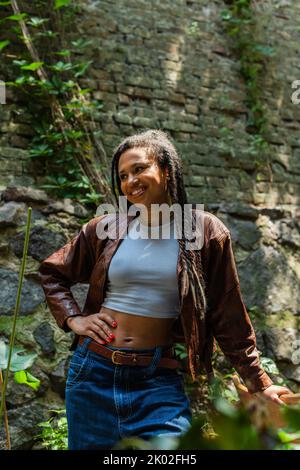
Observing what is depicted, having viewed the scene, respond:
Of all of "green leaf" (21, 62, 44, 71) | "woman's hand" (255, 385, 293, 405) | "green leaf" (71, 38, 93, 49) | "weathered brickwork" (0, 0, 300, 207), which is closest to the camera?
"woman's hand" (255, 385, 293, 405)

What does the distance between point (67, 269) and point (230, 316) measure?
671 millimetres

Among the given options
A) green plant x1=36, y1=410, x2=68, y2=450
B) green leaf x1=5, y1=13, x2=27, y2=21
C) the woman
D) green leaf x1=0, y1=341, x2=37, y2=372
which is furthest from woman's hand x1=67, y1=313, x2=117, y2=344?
green leaf x1=5, y1=13, x2=27, y2=21

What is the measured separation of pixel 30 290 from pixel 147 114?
164 cm

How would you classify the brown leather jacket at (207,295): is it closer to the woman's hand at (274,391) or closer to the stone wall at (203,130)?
the woman's hand at (274,391)

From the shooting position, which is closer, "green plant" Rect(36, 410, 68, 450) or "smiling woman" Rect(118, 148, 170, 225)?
"smiling woman" Rect(118, 148, 170, 225)

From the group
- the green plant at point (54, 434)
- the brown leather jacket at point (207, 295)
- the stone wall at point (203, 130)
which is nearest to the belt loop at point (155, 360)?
the brown leather jacket at point (207, 295)

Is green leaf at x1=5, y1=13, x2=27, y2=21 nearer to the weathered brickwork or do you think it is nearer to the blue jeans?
the weathered brickwork

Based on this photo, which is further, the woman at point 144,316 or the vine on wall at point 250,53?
the vine on wall at point 250,53

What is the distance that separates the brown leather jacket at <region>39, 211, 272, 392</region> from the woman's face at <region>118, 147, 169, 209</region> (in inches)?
5.7

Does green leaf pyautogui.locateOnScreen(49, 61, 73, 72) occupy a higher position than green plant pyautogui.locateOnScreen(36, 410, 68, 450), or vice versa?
green leaf pyautogui.locateOnScreen(49, 61, 73, 72)

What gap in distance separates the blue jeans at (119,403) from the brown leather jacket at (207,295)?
14 centimetres

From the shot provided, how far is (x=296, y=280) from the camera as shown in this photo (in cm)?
373

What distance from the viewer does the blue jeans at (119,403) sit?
1.64 m

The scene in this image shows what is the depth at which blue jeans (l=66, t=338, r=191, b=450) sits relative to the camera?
1.64 meters
